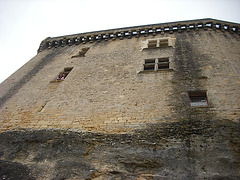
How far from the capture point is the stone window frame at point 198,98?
18.5 ft

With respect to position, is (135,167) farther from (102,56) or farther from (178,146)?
(102,56)

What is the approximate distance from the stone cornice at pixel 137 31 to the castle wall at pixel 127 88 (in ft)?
2.19

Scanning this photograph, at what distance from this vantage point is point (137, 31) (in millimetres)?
11359

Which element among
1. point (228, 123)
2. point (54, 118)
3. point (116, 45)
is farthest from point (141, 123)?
point (116, 45)

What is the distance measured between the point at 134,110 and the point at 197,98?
88.0 inches

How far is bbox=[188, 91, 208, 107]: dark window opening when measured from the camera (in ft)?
18.6

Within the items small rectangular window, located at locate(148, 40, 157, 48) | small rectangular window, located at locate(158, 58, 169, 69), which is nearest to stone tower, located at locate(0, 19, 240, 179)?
small rectangular window, located at locate(158, 58, 169, 69)

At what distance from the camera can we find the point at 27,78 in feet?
30.1

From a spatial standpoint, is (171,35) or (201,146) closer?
(201,146)

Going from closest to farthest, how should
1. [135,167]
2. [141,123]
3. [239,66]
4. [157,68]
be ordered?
1. [135,167]
2. [141,123]
3. [239,66]
4. [157,68]

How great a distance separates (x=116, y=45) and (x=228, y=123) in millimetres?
7633

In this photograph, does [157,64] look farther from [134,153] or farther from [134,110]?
[134,153]

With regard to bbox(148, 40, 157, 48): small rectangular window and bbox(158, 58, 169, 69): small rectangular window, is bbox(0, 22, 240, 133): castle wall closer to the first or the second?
bbox(158, 58, 169, 69): small rectangular window

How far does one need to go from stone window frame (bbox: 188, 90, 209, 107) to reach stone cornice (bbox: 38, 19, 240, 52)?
6.07 metres
